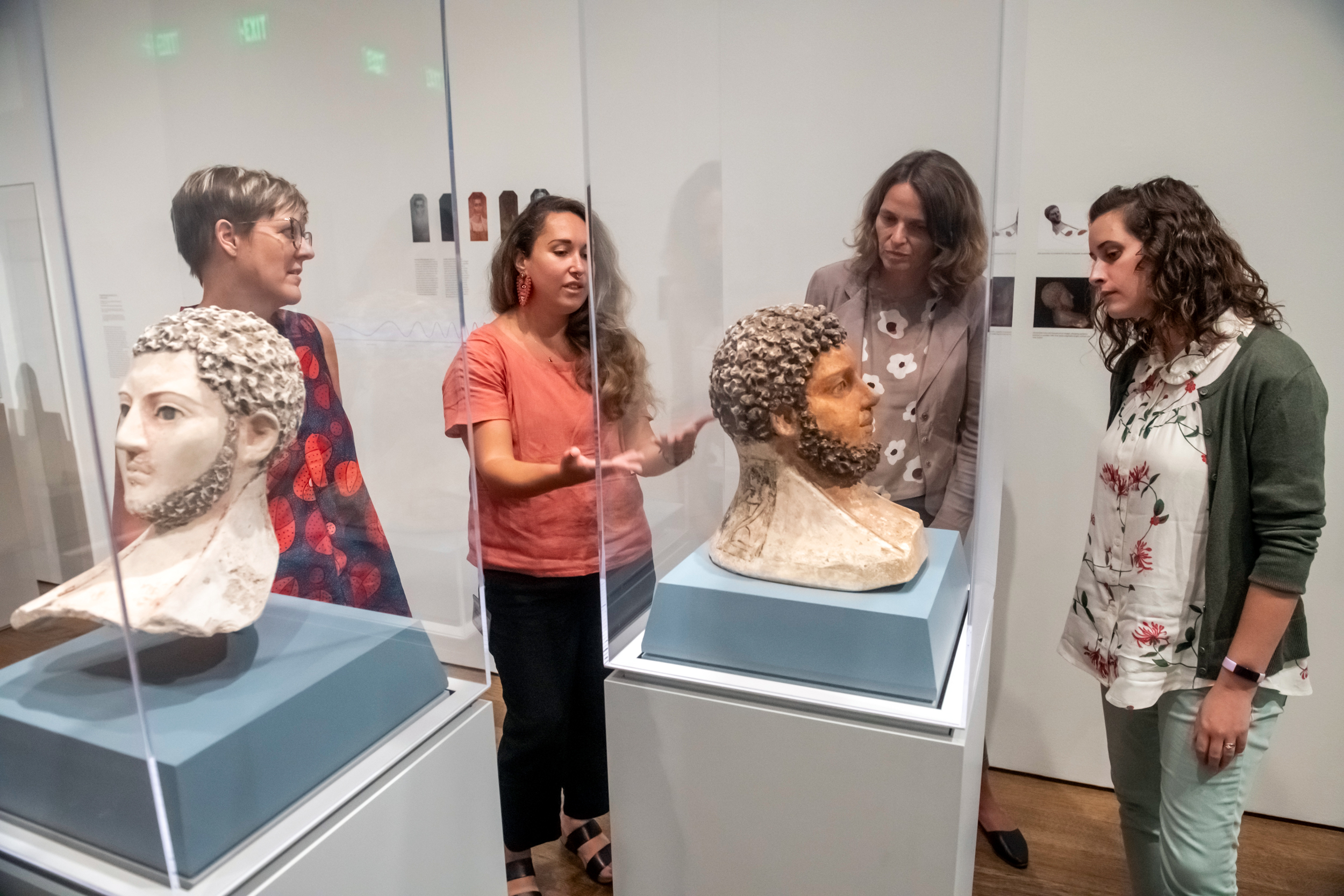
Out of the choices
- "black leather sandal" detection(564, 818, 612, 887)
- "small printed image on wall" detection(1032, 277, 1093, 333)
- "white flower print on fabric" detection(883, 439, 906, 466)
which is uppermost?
"small printed image on wall" detection(1032, 277, 1093, 333)

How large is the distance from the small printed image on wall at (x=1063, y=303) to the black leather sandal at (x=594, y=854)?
2.08 m

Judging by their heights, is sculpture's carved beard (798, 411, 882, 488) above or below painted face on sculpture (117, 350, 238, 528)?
below

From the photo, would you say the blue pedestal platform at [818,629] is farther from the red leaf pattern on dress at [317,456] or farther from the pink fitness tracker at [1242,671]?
the red leaf pattern on dress at [317,456]

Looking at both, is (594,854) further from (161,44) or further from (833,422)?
(161,44)

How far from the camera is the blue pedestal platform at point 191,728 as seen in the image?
112cm

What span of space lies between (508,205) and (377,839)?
8.19 ft

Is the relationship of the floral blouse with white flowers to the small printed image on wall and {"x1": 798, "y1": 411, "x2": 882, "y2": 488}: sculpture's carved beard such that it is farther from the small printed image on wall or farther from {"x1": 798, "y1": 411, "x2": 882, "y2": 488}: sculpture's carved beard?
the small printed image on wall

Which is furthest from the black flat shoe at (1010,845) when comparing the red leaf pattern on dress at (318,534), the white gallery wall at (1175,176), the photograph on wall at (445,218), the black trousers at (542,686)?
the photograph on wall at (445,218)

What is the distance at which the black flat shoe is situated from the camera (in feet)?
8.43

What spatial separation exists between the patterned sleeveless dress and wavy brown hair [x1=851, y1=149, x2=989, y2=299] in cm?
108

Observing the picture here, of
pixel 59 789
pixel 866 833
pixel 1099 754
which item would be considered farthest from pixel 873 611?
pixel 1099 754

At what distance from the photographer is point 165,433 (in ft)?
4.19

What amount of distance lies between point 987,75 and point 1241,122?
1.37 metres

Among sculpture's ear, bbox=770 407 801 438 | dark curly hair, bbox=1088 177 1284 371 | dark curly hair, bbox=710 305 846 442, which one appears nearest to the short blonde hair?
dark curly hair, bbox=710 305 846 442
